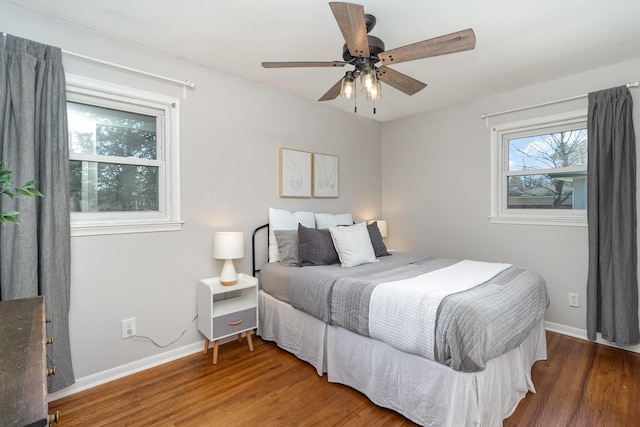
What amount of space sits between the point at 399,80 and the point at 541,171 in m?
2.19

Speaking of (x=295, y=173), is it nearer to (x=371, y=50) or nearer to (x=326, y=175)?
(x=326, y=175)

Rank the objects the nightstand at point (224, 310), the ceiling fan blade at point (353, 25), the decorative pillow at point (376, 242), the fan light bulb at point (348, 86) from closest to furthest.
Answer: the ceiling fan blade at point (353, 25) < the fan light bulb at point (348, 86) < the nightstand at point (224, 310) < the decorative pillow at point (376, 242)

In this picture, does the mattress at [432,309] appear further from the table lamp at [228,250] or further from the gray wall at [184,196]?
the gray wall at [184,196]

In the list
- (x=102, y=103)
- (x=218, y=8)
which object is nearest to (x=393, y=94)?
(x=218, y=8)

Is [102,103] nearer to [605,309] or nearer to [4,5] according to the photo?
[4,5]

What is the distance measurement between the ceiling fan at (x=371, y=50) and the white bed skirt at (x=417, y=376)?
1678 mm

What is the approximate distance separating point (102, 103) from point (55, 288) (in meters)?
1.35

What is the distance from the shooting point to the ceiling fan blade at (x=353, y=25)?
1396 mm

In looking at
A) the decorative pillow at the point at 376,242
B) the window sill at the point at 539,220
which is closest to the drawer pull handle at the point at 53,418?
the decorative pillow at the point at 376,242

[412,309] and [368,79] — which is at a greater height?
[368,79]

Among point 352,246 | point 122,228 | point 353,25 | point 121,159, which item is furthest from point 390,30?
point 122,228

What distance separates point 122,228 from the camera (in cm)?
235

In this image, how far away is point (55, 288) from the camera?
79.0 inches

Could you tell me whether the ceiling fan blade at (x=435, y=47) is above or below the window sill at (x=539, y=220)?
above
